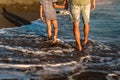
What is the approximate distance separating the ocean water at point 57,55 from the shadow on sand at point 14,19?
2.42ft

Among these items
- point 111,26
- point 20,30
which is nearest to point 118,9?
point 111,26

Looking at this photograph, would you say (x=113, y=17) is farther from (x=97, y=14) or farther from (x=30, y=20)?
(x=30, y=20)

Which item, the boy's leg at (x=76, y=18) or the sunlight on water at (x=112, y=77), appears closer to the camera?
the sunlight on water at (x=112, y=77)

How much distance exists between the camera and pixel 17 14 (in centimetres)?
1433

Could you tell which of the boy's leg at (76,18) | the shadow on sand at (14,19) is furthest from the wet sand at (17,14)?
the boy's leg at (76,18)

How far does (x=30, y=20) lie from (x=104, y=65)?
6.61 meters

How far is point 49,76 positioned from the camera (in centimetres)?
613

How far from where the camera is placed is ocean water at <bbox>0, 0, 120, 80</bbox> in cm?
627

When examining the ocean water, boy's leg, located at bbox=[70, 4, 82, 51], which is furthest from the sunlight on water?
boy's leg, located at bbox=[70, 4, 82, 51]

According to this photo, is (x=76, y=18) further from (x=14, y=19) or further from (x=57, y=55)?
(x=14, y=19)

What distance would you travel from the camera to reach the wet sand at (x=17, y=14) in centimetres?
1244

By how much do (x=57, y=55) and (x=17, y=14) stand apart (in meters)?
6.97

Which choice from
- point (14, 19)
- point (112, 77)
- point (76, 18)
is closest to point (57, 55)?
point (76, 18)

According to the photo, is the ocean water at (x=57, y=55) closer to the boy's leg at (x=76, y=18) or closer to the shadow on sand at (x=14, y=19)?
the boy's leg at (x=76, y=18)
